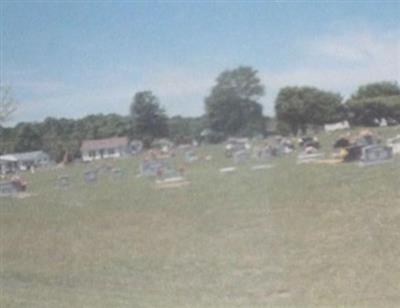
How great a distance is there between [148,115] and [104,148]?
3372mm

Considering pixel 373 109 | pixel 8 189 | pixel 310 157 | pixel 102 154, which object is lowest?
pixel 8 189

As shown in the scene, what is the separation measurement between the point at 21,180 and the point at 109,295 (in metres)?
7.47

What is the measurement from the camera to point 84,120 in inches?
442

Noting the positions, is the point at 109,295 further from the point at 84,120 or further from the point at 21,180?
the point at 21,180

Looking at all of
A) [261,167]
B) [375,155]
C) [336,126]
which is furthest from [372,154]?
[336,126]

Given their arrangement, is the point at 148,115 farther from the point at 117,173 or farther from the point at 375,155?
the point at 117,173

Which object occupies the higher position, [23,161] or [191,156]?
[23,161]

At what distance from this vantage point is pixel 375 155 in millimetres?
13055

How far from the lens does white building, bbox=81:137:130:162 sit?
12.2m

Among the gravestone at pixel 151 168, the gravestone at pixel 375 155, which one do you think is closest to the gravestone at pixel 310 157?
the gravestone at pixel 375 155

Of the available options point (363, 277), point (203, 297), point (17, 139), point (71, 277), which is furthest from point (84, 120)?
point (363, 277)

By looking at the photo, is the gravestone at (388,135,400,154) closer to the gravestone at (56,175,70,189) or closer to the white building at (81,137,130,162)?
the white building at (81,137,130,162)

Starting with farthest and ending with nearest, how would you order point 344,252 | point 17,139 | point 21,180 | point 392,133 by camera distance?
1. point 21,180
2. point 17,139
3. point 392,133
4. point 344,252

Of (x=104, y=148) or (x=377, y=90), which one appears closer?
(x=377, y=90)
